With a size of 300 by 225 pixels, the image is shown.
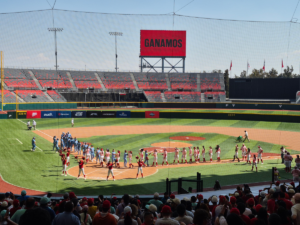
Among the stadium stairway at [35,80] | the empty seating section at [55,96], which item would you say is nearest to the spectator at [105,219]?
the empty seating section at [55,96]

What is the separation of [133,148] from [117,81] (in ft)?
150

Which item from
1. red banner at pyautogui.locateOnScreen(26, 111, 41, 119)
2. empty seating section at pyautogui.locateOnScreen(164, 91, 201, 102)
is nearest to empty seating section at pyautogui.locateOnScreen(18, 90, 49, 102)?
red banner at pyautogui.locateOnScreen(26, 111, 41, 119)

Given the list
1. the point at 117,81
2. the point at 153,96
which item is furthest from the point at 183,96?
the point at 117,81

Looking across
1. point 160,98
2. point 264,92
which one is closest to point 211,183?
point 264,92

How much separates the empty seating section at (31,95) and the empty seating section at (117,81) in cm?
1528

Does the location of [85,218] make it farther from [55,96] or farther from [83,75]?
[83,75]

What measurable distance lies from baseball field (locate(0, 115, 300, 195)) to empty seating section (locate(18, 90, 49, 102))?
1325 centimetres

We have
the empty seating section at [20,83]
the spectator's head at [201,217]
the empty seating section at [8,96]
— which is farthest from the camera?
the empty seating section at [20,83]

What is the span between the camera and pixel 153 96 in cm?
6638

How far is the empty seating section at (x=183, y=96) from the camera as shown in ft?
212

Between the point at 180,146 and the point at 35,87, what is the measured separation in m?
41.5

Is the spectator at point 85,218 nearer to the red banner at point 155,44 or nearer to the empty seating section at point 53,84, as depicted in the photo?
the empty seating section at point 53,84

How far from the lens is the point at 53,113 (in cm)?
4466

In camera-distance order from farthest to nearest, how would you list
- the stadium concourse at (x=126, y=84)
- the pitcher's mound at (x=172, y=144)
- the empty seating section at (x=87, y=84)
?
the empty seating section at (x=87, y=84), the stadium concourse at (x=126, y=84), the pitcher's mound at (x=172, y=144)
